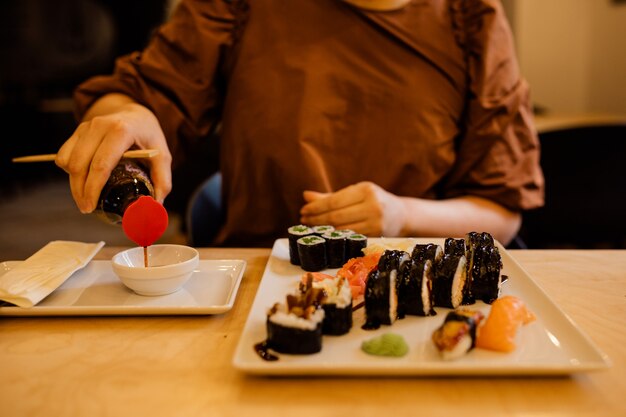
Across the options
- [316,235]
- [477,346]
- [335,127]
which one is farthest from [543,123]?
[477,346]

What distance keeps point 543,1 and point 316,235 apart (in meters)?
3.53

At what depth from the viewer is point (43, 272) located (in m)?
1.01

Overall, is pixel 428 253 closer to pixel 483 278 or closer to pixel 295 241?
pixel 483 278

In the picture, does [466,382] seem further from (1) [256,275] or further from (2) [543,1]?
(2) [543,1]

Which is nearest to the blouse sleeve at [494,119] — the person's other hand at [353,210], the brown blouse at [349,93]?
the brown blouse at [349,93]

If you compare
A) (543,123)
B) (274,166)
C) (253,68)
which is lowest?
(543,123)

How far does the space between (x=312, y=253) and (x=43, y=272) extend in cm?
46

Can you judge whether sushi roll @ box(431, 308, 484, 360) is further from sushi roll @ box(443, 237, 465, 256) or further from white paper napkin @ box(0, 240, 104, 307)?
white paper napkin @ box(0, 240, 104, 307)

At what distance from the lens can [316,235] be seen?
112cm

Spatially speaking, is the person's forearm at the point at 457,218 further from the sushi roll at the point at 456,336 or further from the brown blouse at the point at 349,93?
the sushi roll at the point at 456,336

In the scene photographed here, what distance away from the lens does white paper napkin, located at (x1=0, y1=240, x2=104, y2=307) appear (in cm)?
92

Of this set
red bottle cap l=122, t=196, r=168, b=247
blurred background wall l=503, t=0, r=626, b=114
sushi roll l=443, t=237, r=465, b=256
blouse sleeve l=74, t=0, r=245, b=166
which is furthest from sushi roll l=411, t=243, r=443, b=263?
blurred background wall l=503, t=0, r=626, b=114

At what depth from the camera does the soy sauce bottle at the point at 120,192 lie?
1.06 m

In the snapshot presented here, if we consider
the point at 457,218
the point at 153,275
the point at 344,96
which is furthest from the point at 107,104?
the point at 457,218
